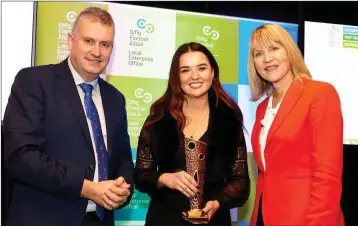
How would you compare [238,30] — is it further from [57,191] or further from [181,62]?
[57,191]

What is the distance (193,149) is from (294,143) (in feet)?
1.66

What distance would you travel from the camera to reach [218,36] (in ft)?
12.9

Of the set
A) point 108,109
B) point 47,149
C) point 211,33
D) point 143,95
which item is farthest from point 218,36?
point 47,149

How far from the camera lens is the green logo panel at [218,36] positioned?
12.5 ft

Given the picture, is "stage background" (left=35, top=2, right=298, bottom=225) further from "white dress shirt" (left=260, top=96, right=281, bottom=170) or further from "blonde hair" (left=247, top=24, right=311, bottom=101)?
"blonde hair" (left=247, top=24, right=311, bottom=101)

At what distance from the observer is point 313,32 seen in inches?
163

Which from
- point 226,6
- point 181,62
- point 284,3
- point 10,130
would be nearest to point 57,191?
point 10,130

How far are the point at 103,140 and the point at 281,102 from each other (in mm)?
968

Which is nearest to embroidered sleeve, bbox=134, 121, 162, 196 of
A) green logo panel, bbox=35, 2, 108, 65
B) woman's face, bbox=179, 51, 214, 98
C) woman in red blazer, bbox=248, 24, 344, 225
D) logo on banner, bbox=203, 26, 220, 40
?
woman's face, bbox=179, 51, 214, 98

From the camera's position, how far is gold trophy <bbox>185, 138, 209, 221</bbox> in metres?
2.19

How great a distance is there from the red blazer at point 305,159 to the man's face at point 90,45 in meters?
1.00

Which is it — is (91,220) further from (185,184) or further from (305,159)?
(305,159)

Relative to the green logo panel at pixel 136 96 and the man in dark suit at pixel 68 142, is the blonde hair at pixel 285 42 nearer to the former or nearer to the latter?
the man in dark suit at pixel 68 142

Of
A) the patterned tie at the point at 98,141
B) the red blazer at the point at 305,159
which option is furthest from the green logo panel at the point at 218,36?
the red blazer at the point at 305,159
